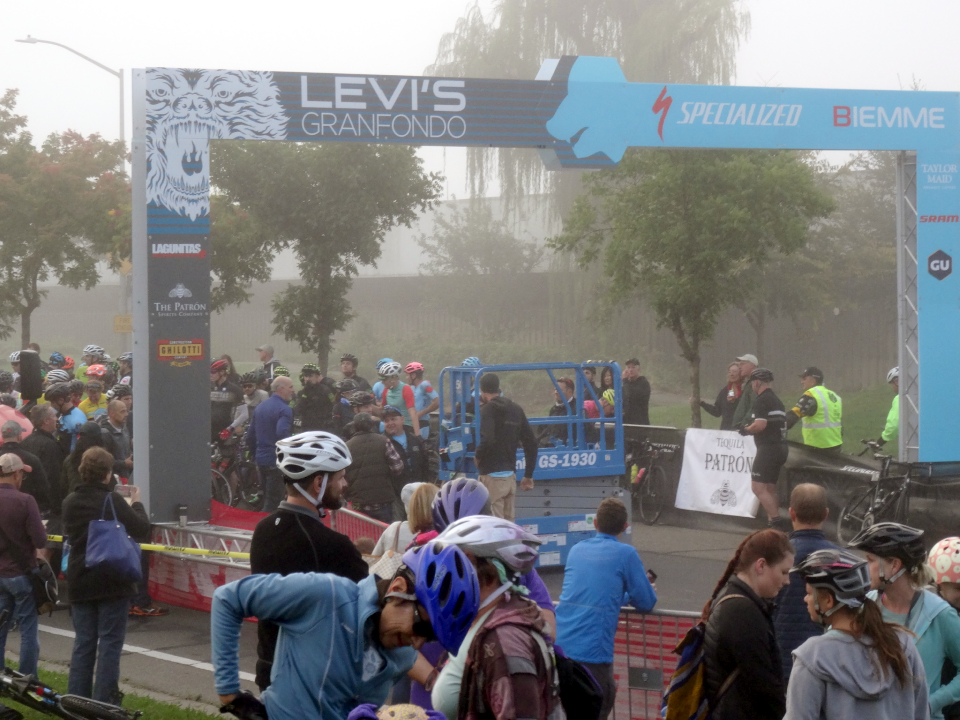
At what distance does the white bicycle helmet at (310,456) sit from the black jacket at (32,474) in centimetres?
531

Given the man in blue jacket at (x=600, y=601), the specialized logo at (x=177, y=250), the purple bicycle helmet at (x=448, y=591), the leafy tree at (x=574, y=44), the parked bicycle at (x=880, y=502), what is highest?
the leafy tree at (x=574, y=44)

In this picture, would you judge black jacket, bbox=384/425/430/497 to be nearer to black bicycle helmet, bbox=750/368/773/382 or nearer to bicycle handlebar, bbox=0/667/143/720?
black bicycle helmet, bbox=750/368/773/382

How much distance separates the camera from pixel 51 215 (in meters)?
26.1

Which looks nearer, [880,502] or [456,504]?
[456,504]

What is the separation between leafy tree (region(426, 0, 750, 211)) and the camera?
94.6 feet

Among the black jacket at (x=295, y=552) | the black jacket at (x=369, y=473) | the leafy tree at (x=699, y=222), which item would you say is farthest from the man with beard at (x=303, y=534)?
the leafy tree at (x=699, y=222)

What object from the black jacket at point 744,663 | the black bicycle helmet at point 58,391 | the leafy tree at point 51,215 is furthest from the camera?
the leafy tree at point 51,215

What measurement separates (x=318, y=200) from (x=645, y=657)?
664 inches

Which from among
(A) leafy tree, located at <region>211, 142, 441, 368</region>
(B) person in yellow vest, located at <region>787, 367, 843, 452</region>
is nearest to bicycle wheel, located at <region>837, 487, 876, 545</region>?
(B) person in yellow vest, located at <region>787, 367, 843, 452</region>

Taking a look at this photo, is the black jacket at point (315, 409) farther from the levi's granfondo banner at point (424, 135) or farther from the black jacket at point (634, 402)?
the black jacket at point (634, 402)

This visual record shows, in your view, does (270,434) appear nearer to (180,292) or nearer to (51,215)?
(180,292)

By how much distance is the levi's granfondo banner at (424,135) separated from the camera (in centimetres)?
1045

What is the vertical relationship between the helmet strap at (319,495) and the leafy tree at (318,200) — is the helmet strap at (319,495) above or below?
below

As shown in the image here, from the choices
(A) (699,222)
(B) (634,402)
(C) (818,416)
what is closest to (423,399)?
(B) (634,402)
